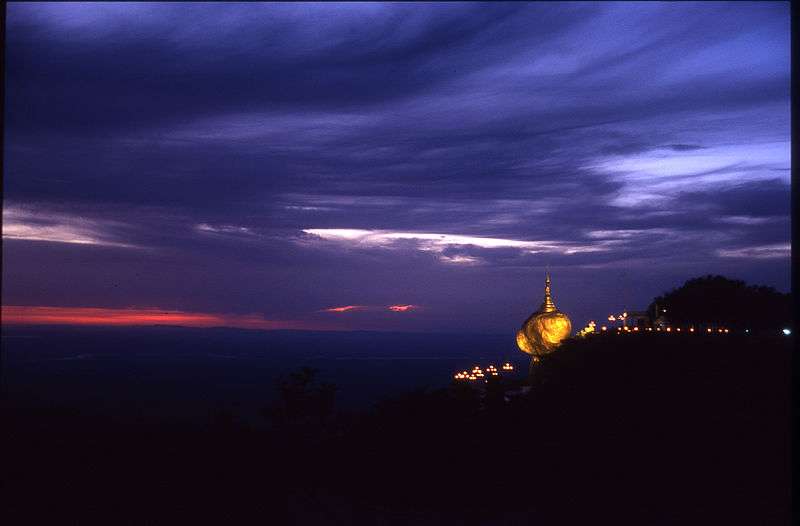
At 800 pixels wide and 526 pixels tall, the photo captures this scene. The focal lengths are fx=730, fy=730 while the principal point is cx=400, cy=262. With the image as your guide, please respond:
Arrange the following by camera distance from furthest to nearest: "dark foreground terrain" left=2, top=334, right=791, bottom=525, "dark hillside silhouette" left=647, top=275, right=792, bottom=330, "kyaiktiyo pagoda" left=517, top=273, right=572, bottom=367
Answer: "dark hillside silhouette" left=647, top=275, right=792, bottom=330 → "kyaiktiyo pagoda" left=517, top=273, right=572, bottom=367 → "dark foreground terrain" left=2, top=334, right=791, bottom=525

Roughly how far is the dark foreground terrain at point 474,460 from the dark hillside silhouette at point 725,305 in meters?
25.5

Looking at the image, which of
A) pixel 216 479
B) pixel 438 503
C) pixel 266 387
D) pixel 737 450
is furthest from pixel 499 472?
pixel 266 387

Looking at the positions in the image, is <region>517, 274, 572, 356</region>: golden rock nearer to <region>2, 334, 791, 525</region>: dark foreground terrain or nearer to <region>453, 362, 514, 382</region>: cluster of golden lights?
<region>453, 362, 514, 382</region>: cluster of golden lights

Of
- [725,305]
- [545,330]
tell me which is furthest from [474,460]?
[725,305]

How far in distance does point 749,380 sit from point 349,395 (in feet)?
300

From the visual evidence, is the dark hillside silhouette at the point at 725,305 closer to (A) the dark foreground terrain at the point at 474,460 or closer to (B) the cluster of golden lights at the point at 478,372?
(B) the cluster of golden lights at the point at 478,372

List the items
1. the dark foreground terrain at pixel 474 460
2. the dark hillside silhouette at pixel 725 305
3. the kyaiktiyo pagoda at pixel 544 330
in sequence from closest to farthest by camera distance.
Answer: the dark foreground terrain at pixel 474 460 → the kyaiktiyo pagoda at pixel 544 330 → the dark hillside silhouette at pixel 725 305

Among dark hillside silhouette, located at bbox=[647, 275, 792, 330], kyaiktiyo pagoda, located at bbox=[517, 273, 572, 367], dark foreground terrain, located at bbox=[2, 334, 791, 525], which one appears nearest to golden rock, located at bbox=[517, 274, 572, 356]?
kyaiktiyo pagoda, located at bbox=[517, 273, 572, 367]

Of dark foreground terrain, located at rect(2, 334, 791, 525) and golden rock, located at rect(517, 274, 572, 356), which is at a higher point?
golden rock, located at rect(517, 274, 572, 356)

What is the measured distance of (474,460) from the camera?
13.8 metres

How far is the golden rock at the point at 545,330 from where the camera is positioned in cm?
2366

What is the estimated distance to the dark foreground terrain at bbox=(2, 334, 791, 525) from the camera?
11516 millimetres

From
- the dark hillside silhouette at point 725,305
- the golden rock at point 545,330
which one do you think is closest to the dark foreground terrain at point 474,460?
the golden rock at point 545,330

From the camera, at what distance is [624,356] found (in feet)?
56.9
